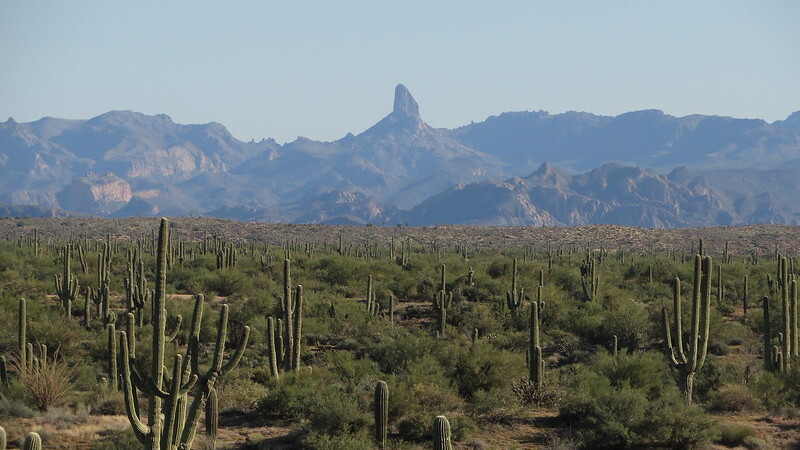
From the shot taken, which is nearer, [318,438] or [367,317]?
[318,438]

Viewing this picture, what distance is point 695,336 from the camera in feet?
64.4

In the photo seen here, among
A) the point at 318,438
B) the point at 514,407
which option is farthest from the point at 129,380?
the point at 514,407

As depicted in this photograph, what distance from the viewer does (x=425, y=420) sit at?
1688 cm

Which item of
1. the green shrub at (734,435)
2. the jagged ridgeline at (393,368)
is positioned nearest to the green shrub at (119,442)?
the jagged ridgeline at (393,368)

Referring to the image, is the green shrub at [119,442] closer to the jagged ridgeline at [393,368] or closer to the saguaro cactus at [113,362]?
the jagged ridgeline at [393,368]

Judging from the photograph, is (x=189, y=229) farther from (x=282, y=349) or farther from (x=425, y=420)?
(x=425, y=420)

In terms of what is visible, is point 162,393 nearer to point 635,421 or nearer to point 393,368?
point 635,421

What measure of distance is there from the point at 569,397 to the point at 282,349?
24.1ft

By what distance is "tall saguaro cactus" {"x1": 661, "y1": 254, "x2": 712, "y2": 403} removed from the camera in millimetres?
19547

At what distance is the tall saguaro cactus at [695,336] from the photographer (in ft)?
64.1

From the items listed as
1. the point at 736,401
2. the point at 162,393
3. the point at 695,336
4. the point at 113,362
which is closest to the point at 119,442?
the point at 162,393

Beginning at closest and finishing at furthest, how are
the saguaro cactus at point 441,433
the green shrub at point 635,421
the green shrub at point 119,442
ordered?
the saguaro cactus at point 441,433, the green shrub at point 119,442, the green shrub at point 635,421

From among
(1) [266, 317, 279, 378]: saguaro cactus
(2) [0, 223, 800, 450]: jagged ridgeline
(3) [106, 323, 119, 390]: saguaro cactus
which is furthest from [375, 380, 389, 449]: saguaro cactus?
(3) [106, 323, 119, 390]: saguaro cactus

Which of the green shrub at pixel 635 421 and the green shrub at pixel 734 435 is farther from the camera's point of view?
the green shrub at pixel 734 435
